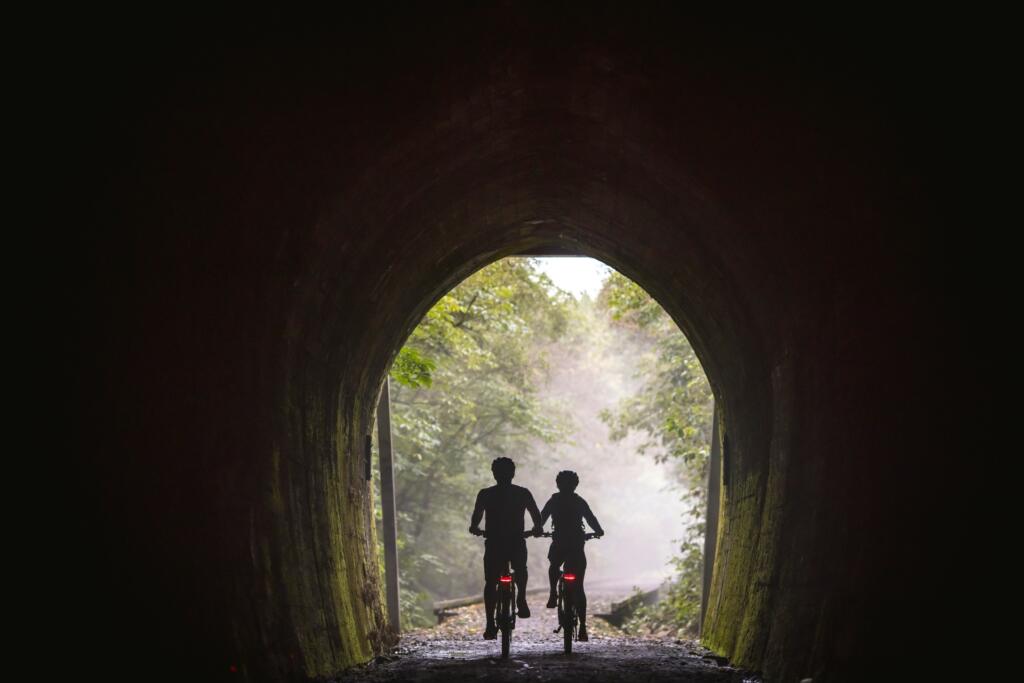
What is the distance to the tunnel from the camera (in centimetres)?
509

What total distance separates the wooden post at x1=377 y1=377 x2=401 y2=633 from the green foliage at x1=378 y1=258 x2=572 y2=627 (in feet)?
15.8

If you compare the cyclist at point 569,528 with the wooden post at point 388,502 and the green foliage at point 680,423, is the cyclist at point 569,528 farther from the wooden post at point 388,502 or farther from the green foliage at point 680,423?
the green foliage at point 680,423

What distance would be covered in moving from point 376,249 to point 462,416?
15567 millimetres

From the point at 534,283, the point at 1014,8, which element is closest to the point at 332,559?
the point at 1014,8

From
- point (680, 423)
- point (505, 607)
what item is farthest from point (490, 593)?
point (680, 423)

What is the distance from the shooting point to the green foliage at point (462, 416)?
19.6 metres

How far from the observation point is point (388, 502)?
13.4m

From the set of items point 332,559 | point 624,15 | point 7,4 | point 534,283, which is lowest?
point 332,559

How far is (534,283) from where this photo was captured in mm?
24000

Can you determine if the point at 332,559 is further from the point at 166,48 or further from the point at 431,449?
the point at 431,449

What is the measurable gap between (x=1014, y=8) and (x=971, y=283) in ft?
4.35

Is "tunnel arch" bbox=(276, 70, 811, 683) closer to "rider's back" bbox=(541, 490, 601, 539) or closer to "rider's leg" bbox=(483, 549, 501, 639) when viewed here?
"rider's back" bbox=(541, 490, 601, 539)

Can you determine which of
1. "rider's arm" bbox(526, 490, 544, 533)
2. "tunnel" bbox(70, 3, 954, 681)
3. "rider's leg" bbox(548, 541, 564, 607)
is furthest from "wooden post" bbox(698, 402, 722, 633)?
"tunnel" bbox(70, 3, 954, 681)

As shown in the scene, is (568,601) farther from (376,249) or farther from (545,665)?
(376,249)
